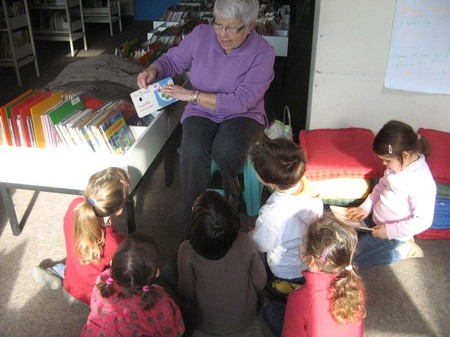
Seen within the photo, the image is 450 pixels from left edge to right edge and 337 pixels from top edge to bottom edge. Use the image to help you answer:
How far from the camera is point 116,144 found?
6.68ft

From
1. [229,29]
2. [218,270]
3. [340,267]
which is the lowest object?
[218,270]

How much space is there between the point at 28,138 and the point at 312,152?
4.75 feet

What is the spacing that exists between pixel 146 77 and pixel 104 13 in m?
5.36

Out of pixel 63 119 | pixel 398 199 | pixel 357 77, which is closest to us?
pixel 398 199

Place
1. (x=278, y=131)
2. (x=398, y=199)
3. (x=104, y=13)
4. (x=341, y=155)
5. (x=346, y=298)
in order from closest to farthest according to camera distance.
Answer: (x=346, y=298) < (x=398, y=199) < (x=341, y=155) < (x=278, y=131) < (x=104, y=13)

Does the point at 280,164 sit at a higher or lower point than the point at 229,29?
lower

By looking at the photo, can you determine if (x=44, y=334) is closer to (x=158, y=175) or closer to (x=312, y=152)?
(x=158, y=175)

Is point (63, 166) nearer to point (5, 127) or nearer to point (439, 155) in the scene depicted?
point (5, 127)

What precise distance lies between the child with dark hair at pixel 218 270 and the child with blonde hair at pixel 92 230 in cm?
32

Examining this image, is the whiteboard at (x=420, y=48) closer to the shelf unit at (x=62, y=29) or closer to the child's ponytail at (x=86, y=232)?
the child's ponytail at (x=86, y=232)

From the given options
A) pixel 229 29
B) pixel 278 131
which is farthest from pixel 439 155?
pixel 229 29

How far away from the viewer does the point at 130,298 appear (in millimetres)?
1375

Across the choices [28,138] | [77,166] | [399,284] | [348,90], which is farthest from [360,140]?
[28,138]

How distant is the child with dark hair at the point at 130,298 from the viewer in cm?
136
